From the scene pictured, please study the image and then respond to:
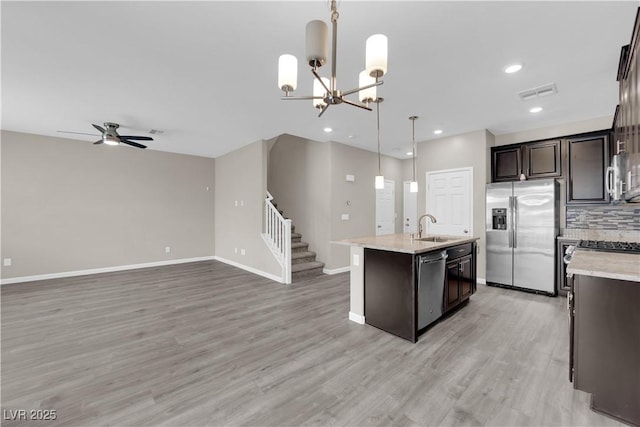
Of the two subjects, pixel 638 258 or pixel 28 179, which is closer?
pixel 638 258

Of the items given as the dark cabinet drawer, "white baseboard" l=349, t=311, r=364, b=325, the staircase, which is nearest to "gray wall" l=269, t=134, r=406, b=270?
the staircase

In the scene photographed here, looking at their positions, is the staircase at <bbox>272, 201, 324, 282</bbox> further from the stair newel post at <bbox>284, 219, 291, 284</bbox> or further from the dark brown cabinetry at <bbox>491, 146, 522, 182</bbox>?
the dark brown cabinetry at <bbox>491, 146, 522, 182</bbox>

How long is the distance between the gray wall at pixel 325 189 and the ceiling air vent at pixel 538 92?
321cm

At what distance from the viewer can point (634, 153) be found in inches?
79.8

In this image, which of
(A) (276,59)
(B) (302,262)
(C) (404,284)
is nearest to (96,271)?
(B) (302,262)

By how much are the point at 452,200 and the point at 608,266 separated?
3436 mm

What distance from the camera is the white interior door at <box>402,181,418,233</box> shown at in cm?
716

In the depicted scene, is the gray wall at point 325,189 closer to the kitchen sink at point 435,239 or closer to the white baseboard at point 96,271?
the kitchen sink at point 435,239

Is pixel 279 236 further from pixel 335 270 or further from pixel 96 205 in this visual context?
pixel 96 205

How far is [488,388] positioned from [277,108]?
150 inches

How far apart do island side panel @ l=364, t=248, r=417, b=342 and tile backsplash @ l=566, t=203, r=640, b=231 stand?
3532mm

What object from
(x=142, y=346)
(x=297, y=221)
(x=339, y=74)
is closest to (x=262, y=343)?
(x=142, y=346)

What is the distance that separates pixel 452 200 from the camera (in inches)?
202

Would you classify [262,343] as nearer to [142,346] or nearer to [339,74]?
[142,346]
